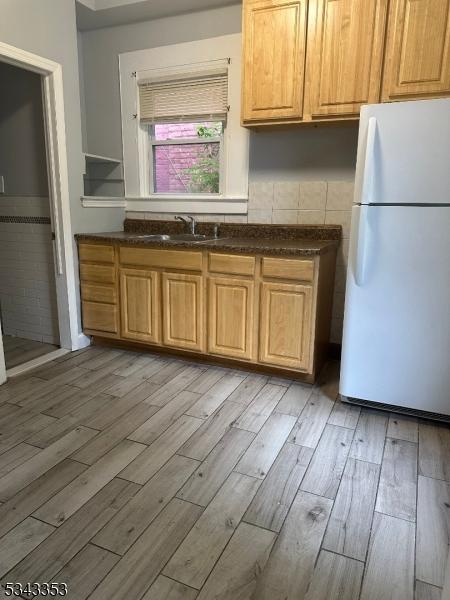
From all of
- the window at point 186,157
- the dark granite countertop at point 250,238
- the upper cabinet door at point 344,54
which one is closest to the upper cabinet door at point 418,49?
the upper cabinet door at point 344,54

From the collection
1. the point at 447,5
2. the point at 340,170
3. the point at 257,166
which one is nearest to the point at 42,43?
the point at 257,166

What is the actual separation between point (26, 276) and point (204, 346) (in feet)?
5.47

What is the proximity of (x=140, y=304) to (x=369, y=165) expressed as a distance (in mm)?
1799

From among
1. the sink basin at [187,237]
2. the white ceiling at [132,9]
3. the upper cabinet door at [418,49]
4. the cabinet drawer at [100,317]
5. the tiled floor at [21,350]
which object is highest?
the white ceiling at [132,9]

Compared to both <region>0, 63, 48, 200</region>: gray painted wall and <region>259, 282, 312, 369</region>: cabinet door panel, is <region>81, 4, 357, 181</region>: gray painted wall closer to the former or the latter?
<region>0, 63, 48, 200</region>: gray painted wall

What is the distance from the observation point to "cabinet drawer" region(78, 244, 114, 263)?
10.0 feet

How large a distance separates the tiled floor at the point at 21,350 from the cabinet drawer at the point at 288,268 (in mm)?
1856

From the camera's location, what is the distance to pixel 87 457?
1873 millimetres

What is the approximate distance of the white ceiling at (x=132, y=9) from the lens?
2.98 metres

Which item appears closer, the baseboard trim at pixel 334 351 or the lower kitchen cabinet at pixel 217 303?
the lower kitchen cabinet at pixel 217 303

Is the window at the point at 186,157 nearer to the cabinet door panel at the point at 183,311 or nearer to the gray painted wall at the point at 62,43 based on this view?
the gray painted wall at the point at 62,43

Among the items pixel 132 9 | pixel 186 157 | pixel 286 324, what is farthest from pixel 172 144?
pixel 286 324

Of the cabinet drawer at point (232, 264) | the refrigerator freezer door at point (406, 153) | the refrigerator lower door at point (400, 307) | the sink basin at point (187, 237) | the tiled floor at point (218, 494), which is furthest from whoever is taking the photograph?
the sink basin at point (187, 237)

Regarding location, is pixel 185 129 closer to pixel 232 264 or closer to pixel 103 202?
pixel 103 202
